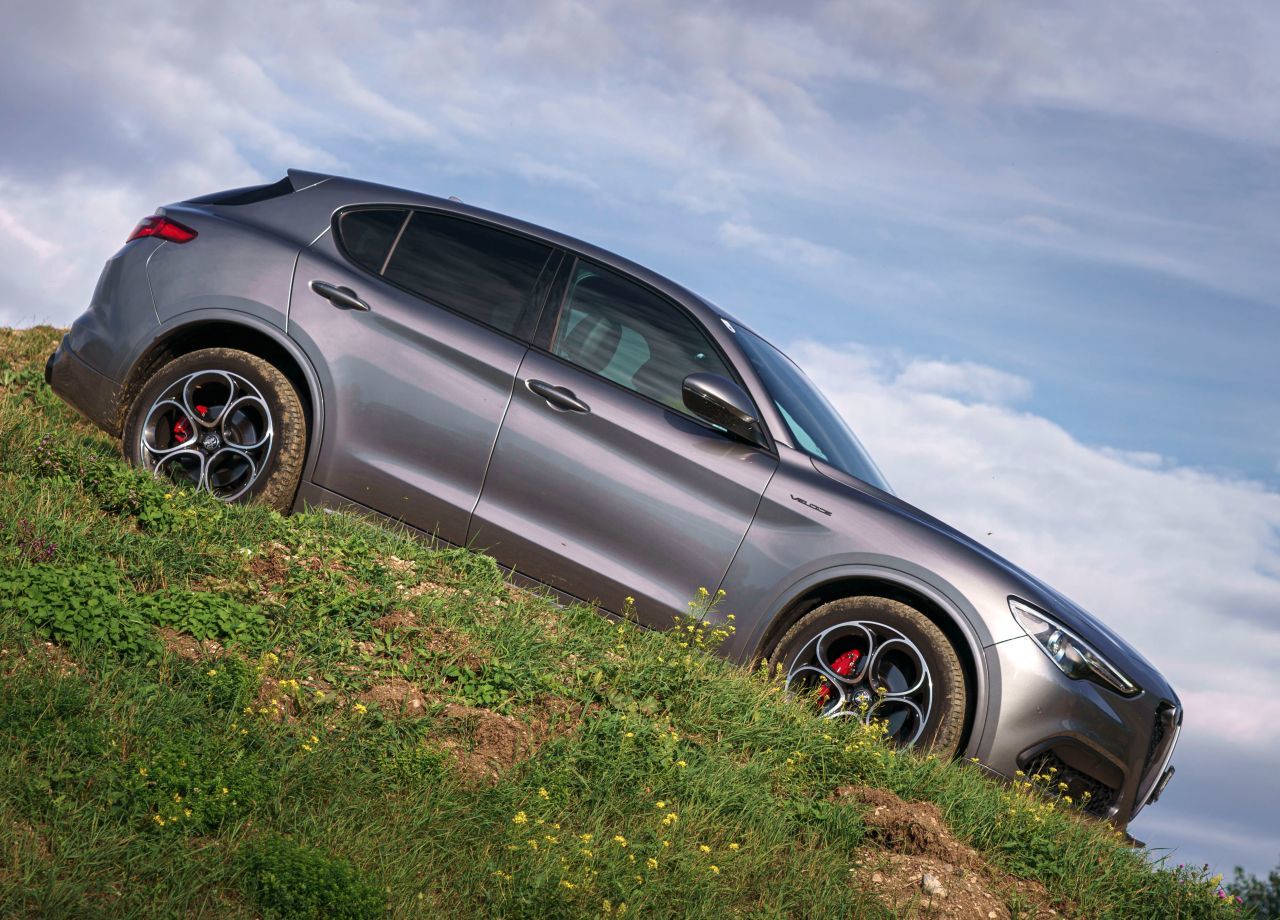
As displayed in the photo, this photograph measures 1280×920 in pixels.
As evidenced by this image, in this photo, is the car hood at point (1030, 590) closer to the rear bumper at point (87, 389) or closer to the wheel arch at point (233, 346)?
A: the wheel arch at point (233, 346)

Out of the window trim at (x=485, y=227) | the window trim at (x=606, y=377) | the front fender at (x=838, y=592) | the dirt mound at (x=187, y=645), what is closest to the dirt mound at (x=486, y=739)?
the dirt mound at (x=187, y=645)

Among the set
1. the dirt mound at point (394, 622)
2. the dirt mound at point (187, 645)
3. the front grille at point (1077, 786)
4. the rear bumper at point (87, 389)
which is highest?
the front grille at point (1077, 786)

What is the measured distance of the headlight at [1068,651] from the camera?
5.30 metres

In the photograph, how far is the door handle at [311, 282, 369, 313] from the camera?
20.0 feet

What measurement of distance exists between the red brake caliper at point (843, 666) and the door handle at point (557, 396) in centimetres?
165

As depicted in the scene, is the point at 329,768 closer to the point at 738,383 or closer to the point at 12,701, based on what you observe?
the point at 12,701

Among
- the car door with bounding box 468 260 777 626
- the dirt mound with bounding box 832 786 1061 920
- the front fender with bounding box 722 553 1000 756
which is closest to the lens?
the dirt mound with bounding box 832 786 1061 920

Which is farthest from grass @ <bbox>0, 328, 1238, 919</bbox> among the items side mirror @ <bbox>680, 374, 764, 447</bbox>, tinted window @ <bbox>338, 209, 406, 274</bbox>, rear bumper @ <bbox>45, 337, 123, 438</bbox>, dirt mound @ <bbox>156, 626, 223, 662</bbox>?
tinted window @ <bbox>338, 209, 406, 274</bbox>

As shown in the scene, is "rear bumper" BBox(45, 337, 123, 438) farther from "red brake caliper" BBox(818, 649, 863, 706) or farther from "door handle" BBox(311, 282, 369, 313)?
"red brake caliper" BBox(818, 649, 863, 706)

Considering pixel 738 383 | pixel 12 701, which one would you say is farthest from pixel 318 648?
pixel 738 383

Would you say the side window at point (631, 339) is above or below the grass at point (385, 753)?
above

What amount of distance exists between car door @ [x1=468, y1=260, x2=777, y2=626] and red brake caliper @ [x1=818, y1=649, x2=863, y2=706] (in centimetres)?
66

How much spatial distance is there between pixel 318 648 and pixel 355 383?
1.70 m

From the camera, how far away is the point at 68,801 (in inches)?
135
